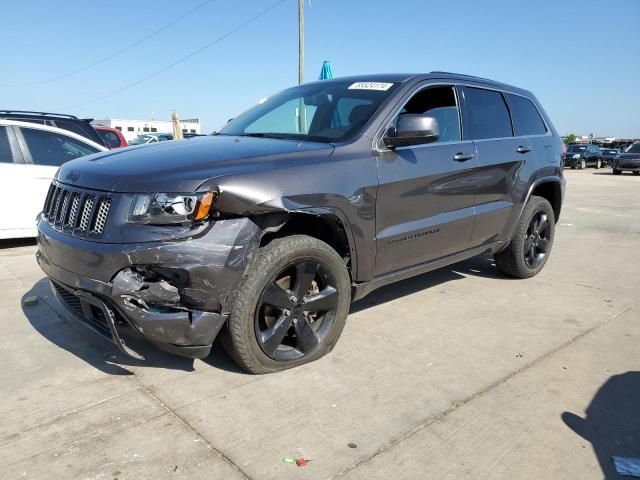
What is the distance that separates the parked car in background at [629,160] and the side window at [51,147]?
2504 cm

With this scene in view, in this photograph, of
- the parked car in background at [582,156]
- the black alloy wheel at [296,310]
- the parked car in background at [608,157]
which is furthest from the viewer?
the parked car in background at [608,157]

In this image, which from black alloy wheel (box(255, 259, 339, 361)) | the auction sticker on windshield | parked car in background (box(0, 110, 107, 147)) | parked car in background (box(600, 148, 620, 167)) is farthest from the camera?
parked car in background (box(600, 148, 620, 167))

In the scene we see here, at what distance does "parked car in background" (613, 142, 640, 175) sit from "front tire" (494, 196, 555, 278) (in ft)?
75.0

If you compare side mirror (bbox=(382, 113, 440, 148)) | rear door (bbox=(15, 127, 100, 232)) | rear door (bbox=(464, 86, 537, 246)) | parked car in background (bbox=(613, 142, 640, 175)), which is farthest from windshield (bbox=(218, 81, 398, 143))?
parked car in background (bbox=(613, 142, 640, 175))

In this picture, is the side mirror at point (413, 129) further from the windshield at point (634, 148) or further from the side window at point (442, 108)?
the windshield at point (634, 148)

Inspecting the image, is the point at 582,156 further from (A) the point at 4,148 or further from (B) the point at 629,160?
(A) the point at 4,148

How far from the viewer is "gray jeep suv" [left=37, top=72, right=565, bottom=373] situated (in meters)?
2.56

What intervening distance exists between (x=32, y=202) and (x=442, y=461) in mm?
5994

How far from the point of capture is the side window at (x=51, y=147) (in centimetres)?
656

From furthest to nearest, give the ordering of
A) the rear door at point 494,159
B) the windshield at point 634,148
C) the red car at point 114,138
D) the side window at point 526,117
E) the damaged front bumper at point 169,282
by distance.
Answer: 1. the windshield at point 634,148
2. the red car at point 114,138
3. the side window at point 526,117
4. the rear door at point 494,159
5. the damaged front bumper at point 169,282

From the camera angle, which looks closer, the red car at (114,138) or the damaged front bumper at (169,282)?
the damaged front bumper at (169,282)

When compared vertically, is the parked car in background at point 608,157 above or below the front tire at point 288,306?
below

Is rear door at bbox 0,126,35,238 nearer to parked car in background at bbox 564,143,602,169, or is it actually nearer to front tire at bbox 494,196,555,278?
front tire at bbox 494,196,555,278

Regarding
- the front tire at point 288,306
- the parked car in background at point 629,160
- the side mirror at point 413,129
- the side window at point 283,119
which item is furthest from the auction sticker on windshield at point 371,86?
the parked car in background at point 629,160
